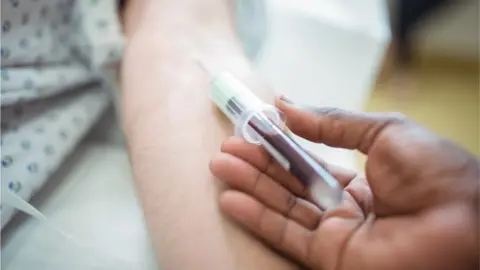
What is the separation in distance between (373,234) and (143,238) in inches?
8.2

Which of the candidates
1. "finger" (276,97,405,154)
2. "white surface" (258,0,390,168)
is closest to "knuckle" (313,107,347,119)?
"finger" (276,97,405,154)

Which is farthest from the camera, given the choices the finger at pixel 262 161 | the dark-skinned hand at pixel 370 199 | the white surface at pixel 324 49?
the white surface at pixel 324 49

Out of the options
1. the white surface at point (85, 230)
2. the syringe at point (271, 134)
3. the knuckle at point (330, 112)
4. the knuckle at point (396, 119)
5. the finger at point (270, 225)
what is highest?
the knuckle at point (396, 119)

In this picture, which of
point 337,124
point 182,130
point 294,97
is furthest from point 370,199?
point 294,97

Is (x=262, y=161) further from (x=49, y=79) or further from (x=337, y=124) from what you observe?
(x=49, y=79)

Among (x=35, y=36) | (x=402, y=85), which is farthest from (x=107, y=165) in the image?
(x=402, y=85)

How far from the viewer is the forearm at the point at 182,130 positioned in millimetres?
485

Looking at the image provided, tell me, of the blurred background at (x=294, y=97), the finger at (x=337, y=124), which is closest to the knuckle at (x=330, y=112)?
the finger at (x=337, y=124)

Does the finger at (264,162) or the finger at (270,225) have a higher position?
the finger at (264,162)

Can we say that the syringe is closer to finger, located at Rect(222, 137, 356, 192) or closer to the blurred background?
finger, located at Rect(222, 137, 356, 192)

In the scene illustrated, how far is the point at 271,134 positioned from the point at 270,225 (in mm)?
75

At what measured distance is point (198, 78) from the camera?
58 centimetres

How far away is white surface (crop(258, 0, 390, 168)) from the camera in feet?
2.64

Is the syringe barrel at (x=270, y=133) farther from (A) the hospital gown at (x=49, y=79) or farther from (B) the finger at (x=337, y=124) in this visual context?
(A) the hospital gown at (x=49, y=79)
